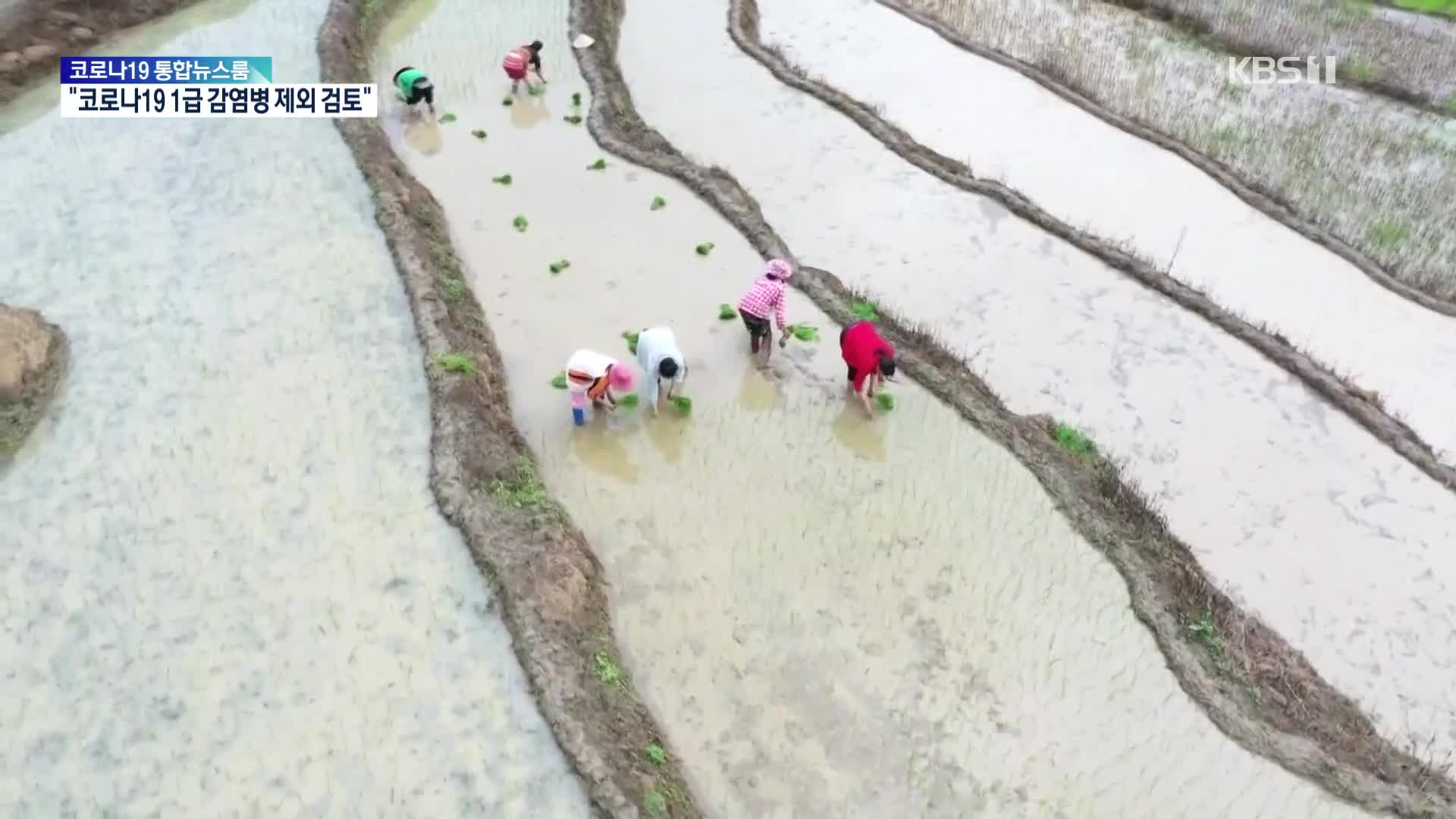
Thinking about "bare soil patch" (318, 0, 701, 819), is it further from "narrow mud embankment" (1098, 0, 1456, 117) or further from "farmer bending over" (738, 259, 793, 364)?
"narrow mud embankment" (1098, 0, 1456, 117)

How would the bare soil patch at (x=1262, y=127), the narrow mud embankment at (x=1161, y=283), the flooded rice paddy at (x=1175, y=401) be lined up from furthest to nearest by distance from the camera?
the bare soil patch at (x=1262, y=127) → the narrow mud embankment at (x=1161, y=283) → the flooded rice paddy at (x=1175, y=401)

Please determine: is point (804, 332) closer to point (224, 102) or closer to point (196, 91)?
point (224, 102)

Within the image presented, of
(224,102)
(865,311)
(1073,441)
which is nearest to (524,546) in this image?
(865,311)

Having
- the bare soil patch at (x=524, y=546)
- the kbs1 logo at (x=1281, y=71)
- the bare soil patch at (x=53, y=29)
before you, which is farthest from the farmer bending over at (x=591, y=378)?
the kbs1 logo at (x=1281, y=71)

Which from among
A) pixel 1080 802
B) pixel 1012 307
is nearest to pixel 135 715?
pixel 1080 802

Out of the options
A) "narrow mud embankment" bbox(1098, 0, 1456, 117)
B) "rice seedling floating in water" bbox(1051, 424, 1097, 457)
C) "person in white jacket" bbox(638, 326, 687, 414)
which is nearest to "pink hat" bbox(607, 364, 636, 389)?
"person in white jacket" bbox(638, 326, 687, 414)

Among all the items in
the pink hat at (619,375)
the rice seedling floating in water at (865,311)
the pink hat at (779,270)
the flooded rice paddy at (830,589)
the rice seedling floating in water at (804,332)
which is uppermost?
the pink hat at (779,270)

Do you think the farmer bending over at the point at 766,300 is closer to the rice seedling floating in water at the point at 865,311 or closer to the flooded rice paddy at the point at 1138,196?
the rice seedling floating in water at the point at 865,311
